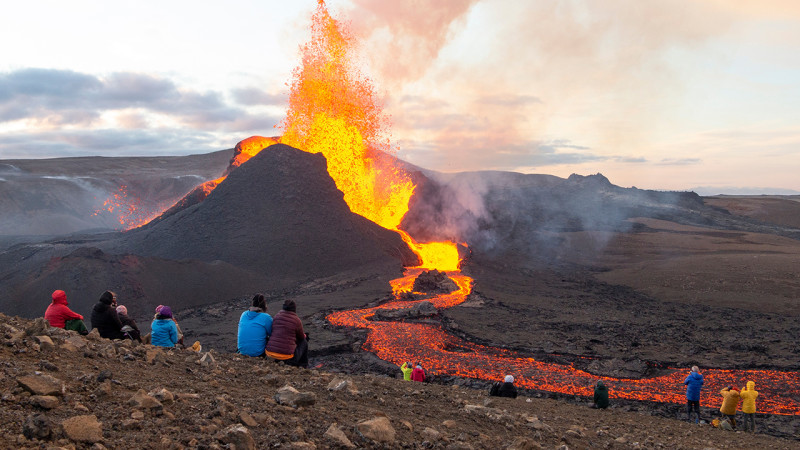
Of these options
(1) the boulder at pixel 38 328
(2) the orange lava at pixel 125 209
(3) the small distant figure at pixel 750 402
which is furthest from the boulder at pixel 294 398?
(2) the orange lava at pixel 125 209

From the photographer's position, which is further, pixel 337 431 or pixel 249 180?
pixel 249 180

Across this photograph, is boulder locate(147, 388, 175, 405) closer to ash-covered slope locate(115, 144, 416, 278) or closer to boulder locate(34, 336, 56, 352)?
boulder locate(34, 336, 56, 352)

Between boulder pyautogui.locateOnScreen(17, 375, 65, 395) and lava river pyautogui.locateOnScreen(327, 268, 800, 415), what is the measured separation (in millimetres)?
14385

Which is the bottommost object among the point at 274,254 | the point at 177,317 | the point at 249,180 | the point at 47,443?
the point at 177,317

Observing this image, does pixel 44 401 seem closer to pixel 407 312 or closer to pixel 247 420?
pixel 247 420

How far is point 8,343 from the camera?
5.04 m

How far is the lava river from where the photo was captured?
15.9 m

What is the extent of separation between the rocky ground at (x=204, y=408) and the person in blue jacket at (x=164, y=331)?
1352 mm

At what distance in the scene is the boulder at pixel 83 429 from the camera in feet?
12.1

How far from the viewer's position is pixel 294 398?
17.4ft

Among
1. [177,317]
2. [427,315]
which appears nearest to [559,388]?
[427,315]

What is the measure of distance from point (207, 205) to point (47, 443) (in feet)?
123

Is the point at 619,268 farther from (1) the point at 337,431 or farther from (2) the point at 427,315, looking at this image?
(1) the point at 337,431

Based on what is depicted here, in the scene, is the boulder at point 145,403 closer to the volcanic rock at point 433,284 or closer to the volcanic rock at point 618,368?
the volcanic rock at point 618,368
